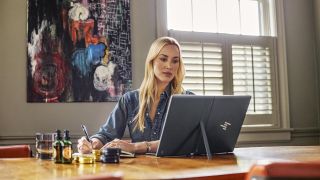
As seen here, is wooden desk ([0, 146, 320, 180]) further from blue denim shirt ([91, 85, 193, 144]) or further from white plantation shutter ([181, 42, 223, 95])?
white plantation shutter ([181, 42, 223, 95])

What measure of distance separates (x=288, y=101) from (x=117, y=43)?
70.4 inches

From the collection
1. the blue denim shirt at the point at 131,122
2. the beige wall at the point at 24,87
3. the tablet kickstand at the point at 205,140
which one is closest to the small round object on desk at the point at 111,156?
the tablet kickstand at the point at 205,140

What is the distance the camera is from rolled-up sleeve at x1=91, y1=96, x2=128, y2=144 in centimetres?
240

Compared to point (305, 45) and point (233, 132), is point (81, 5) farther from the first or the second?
point (305, 45)

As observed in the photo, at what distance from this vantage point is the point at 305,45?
163 inches

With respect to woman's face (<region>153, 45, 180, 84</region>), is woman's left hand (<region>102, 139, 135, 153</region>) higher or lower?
lower

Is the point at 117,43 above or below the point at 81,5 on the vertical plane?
below

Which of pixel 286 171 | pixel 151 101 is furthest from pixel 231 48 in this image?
pixel 286 171

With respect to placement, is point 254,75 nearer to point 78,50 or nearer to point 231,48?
point 231,48

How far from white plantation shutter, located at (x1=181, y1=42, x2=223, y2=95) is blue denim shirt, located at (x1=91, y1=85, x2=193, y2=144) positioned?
112cm

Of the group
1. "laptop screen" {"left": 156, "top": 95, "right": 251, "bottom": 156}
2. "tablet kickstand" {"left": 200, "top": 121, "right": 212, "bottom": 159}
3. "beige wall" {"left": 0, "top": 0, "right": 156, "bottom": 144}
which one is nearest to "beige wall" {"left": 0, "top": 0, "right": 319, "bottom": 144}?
"beige wall" {"left": 0, "top": 0, "right": 156, "bottom": 144}

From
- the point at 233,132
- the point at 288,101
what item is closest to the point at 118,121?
the point at 233,132

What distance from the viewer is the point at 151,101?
244 centimetres

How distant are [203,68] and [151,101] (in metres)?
1.33
